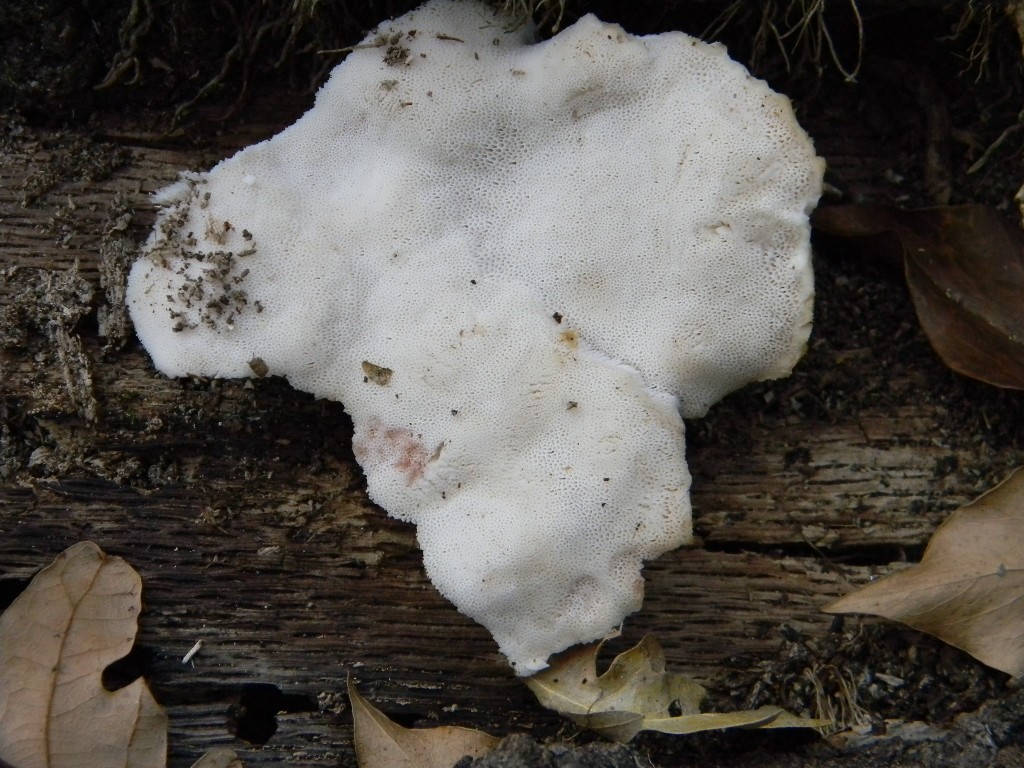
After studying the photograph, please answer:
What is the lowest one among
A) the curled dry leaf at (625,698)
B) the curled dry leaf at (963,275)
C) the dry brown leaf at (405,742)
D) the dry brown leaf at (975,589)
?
the dry brown leaf at (405,742)

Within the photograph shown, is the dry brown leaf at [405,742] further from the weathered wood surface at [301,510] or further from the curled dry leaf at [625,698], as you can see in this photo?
the curled dry leaf at [625,698]

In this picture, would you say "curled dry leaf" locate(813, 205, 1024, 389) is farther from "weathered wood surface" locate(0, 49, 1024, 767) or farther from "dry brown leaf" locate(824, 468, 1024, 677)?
"dry brown leaf" locate(824, 468, 1024, 677)

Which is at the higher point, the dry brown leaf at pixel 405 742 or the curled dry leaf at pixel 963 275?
the curled dry leaf at pixel 963 275

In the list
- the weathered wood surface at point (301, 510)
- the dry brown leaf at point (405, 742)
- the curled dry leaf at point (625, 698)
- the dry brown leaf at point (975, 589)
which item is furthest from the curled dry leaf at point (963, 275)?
the dry brown leaf at point (405, 742)

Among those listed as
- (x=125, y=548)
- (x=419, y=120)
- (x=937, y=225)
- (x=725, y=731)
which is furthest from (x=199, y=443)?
(x=937, y=225)

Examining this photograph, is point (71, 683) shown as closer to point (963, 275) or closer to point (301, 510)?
point (301, 510)

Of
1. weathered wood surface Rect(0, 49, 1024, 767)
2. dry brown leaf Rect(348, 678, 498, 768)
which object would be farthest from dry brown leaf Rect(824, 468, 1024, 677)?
dry brown leaf Rect(348, 678, 498, 768)

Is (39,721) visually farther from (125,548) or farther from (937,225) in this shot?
(937,225)
